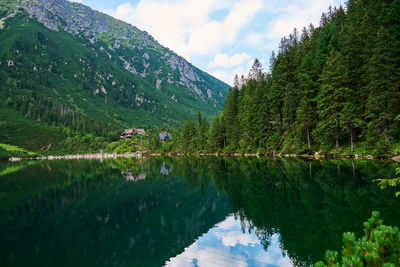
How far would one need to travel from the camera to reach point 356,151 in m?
41.5

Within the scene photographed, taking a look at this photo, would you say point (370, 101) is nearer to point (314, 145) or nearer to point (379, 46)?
point (379, 46)

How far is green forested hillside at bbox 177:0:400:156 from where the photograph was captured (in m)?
36.5

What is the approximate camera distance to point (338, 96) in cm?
4416

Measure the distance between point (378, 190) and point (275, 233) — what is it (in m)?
9.96

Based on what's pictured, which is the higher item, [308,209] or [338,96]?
[338,96]

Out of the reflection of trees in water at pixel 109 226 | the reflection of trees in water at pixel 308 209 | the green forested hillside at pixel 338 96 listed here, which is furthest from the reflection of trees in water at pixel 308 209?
the green forested hillside at pixel 338 96

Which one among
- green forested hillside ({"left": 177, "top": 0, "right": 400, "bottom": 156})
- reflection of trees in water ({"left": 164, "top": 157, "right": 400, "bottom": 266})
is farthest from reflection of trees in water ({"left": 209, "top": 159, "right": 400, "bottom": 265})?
green forested hillside ({"left": 177, "top": 0, "right": 400, "bottom": 156})

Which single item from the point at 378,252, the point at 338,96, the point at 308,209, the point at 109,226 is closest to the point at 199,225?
the point at 109,226

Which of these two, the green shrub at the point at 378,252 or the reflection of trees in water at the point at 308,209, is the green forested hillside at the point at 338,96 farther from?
the green shrub at the point at 378,252

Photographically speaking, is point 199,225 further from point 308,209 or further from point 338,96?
point 338,96

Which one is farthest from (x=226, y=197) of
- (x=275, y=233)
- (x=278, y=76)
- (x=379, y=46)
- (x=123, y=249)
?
(x=278, y=76)

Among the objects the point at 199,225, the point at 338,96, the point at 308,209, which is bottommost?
the point at 199,225

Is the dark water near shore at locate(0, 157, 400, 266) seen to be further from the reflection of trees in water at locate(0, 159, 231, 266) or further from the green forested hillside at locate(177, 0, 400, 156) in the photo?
the green forested hillside at locate(177, 0, 400, 156)

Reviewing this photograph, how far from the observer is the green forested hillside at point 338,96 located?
36.5m
